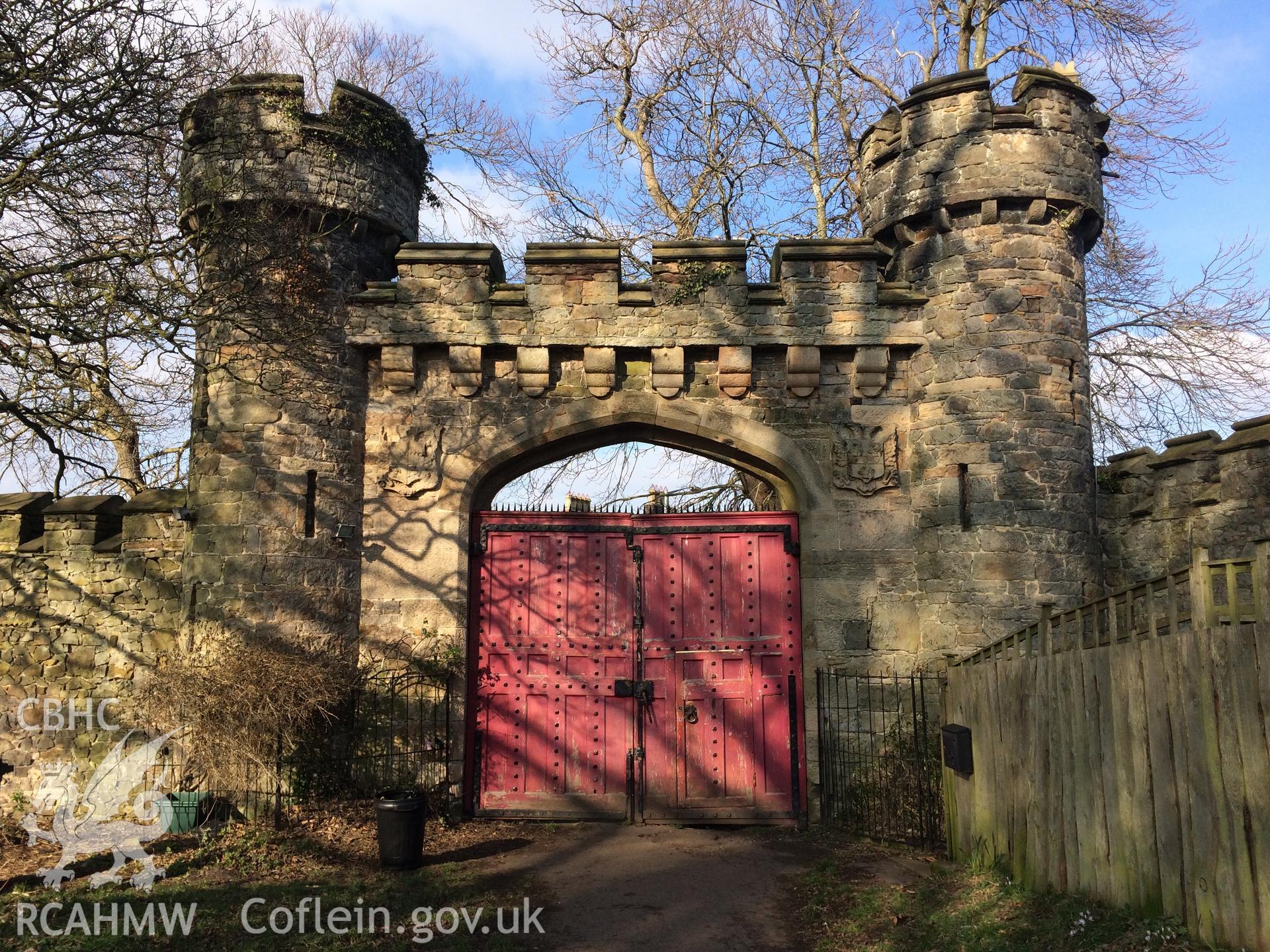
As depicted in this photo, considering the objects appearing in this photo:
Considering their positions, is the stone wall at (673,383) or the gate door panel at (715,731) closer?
A: the stone wall at (673,383)

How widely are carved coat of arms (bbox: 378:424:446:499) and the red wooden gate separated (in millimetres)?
615

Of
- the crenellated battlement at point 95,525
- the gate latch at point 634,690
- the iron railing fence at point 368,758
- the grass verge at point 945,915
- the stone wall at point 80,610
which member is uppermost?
the crenellated battlement at point 95,525

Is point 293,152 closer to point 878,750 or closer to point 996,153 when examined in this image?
point 996,153

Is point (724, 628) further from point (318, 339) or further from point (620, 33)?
point (620, 33)

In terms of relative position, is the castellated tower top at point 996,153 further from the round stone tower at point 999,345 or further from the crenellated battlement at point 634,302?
the crenellated battlement at point 634,302

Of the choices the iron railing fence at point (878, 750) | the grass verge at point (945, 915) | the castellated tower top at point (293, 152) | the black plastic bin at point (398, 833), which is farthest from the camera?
the castellated tower top at point (293, 152)

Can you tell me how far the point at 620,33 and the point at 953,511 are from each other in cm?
1050

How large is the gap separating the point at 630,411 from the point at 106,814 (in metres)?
5.38

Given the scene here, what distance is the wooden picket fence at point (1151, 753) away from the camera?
330 cm

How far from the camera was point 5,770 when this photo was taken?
21.7 ft

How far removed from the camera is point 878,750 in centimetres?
782

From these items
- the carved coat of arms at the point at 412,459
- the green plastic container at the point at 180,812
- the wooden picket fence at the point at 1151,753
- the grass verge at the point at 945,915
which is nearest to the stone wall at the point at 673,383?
the carved coat of arms at the point at 412,459

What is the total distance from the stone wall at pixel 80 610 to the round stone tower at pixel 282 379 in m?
0.51

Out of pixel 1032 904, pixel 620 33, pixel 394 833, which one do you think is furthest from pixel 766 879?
pixel 620 33
